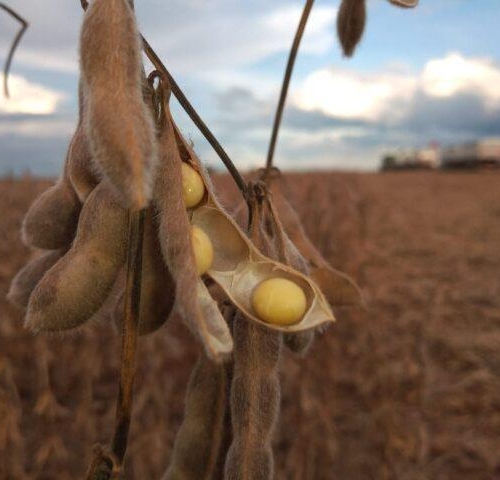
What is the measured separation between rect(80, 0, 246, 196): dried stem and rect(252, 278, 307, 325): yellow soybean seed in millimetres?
93

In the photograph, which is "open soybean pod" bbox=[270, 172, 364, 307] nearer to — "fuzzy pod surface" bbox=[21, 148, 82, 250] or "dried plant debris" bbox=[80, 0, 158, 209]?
"fuzzy pod surface" bbox=[21, 148, 82, 250]

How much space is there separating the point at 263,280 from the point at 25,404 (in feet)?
9.16

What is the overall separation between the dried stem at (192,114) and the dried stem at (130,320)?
104 millimetres

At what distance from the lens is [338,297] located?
81cm

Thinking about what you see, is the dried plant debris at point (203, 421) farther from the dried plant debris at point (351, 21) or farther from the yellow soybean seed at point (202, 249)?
the dried plant debris at point (351, 21)

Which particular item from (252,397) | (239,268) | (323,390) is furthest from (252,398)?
(323,390)

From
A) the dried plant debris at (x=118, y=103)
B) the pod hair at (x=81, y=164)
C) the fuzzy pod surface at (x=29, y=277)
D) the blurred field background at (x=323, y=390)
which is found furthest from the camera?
the blurred field background at (x=323, y=390)

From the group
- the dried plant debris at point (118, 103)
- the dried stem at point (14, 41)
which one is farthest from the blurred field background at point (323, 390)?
the dried plant debris at point (118, 103)

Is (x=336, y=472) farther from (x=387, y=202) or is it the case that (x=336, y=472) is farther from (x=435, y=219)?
(x=387, y=202)

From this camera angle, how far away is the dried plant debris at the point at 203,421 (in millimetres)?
613

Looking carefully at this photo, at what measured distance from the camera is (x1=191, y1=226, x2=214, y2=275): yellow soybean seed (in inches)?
22.1

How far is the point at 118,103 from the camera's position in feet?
1.47

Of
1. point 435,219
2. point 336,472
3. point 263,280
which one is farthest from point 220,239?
point 435,219

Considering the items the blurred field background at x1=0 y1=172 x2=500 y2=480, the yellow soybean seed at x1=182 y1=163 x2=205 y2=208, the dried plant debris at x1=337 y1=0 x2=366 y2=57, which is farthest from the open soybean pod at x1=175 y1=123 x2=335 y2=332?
the blurred field background at x1=0 y1=172 x2=500 y2=480
